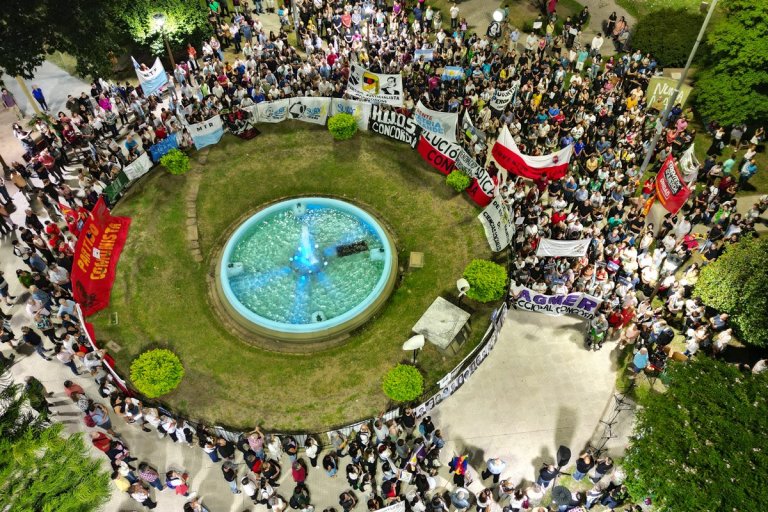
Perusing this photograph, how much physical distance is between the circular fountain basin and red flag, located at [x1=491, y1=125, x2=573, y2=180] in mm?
6755

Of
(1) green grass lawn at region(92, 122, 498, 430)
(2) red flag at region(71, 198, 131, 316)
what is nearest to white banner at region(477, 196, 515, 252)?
(1) green grass lawn at region(92, 122, 498, 430)

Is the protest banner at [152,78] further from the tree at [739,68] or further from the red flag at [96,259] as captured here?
the tree at [739,68]

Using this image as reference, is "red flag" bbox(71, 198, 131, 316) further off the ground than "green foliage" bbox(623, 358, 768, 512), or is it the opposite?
"green foliage" bbox(623, 358, 768, 512)

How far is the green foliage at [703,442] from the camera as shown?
53.7 ft

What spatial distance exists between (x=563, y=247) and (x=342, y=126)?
1380 cm

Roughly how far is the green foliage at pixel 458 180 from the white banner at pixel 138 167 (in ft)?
51.5

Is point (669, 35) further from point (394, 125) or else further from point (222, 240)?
point (222, 240)

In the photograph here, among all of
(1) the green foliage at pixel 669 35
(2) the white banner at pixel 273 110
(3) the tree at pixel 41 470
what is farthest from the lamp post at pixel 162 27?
(1) the green foliage at pixel 669 35

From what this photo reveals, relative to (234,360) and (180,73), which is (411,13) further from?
(234,360)

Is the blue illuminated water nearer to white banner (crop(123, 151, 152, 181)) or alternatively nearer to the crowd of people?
the crowd of people

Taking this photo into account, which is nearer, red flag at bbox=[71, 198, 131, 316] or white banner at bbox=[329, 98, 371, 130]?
red flag at bbox=[71, 198, 131, 316]

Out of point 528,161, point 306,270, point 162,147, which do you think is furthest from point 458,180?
point 162,147

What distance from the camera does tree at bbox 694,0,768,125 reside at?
31047 mm

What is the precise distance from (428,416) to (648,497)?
774 cm
